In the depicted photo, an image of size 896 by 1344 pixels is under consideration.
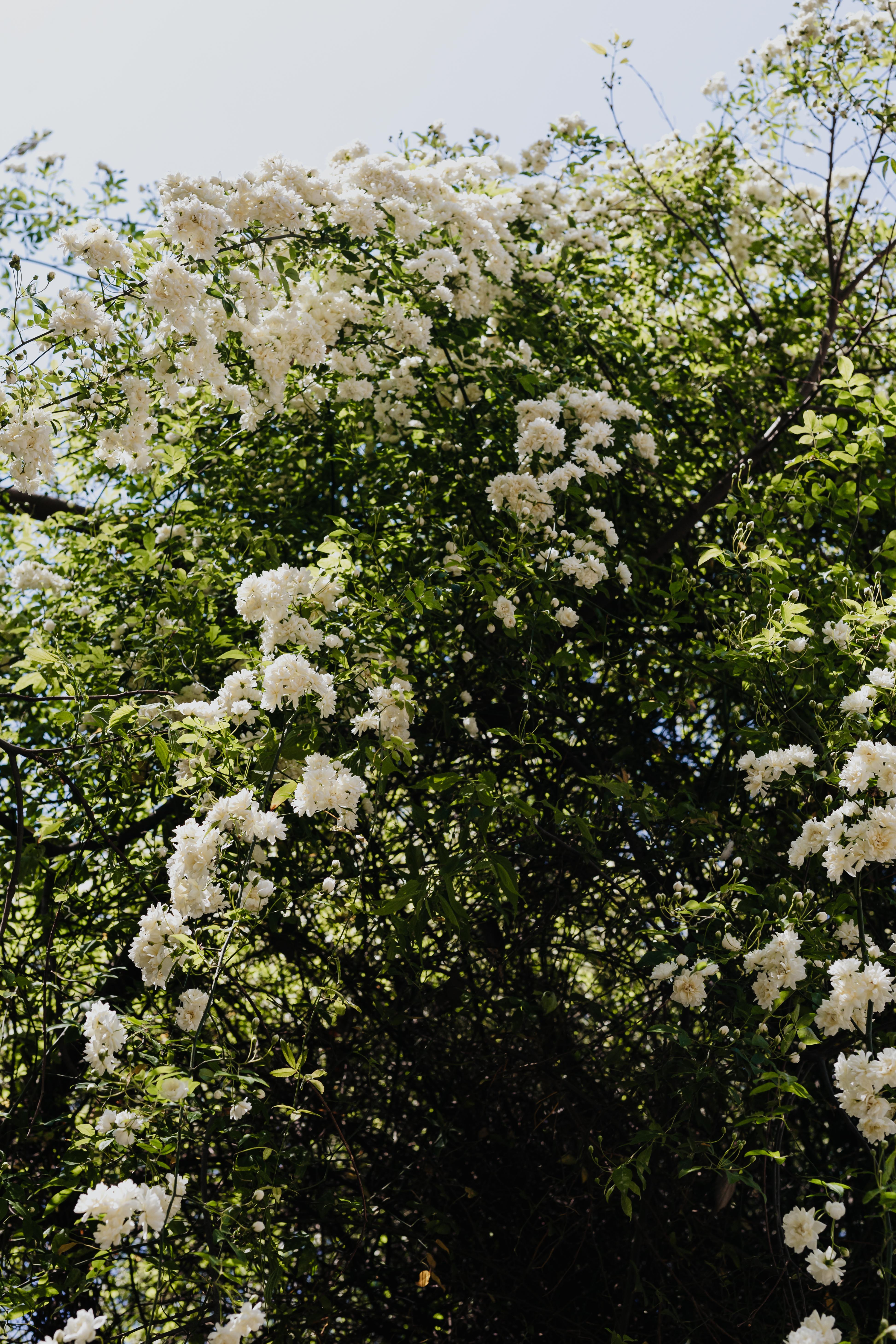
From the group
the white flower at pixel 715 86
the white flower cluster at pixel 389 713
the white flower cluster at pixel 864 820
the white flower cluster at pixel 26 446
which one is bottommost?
the white flower cluster at pixel 864 820

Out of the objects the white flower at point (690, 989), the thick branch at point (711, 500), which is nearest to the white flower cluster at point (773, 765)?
the white flower at point (690, 989)

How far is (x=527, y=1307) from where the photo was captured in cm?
219

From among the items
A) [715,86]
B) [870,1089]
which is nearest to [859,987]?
[870,1089]

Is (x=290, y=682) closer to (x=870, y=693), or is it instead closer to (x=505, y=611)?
(x=505, y=611)

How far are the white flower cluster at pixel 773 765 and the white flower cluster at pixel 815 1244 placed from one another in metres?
0.74

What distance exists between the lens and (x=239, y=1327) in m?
1.39

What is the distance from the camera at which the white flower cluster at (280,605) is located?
1884mm

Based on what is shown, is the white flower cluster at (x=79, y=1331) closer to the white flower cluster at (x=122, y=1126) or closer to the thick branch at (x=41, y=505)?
the white flower cluster at (x=122, y=1126)

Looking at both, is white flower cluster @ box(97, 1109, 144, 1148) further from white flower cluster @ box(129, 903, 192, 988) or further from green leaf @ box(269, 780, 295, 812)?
green leaf @ box(269, 780, 295, 812)

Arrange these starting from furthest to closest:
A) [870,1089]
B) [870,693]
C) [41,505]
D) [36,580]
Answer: [41,505] < [36,580] < [870,693] < [870,1089]

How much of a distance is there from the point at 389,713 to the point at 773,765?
2.49 ft

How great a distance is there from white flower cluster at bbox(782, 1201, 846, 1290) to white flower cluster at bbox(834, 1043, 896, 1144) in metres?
0.14

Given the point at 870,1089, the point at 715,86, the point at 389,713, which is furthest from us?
the point at 715,86

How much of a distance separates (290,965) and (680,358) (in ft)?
8.05
